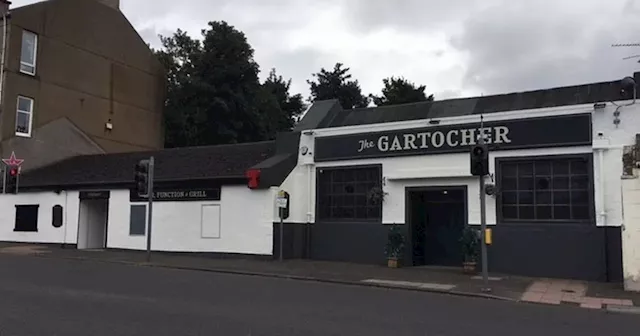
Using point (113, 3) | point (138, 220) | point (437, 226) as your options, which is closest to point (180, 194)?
point (138, 220)

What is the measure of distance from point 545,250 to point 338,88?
→ 1599 inches

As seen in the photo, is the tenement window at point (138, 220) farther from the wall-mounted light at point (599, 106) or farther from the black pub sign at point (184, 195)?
the wall-mounted light at point (599, 106)

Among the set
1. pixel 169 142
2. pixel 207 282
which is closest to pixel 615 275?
pixel 207 282

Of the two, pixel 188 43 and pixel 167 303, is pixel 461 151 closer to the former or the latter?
pixel 167 303

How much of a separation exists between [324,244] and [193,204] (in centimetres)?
520

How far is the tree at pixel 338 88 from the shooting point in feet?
183

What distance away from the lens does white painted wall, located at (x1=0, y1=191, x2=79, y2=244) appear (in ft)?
82.5

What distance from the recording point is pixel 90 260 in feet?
66.0

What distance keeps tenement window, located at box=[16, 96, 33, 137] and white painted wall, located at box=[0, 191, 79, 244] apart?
3.67 m

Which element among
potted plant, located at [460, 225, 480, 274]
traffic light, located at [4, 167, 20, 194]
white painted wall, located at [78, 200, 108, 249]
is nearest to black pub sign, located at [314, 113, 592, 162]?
potted plant, located at [460, 225, 480, 274]

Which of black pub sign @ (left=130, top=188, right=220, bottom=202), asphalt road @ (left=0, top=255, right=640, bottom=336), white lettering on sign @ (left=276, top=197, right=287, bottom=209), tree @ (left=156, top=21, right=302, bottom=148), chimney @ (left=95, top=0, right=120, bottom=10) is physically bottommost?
asphalt road @ (left=0, top=255, right=640, bottom=336)

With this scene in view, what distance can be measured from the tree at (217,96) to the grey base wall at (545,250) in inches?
914

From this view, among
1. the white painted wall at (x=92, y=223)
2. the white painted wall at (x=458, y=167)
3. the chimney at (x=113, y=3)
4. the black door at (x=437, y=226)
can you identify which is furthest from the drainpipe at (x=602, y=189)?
the chimney at (x=113, y=3)

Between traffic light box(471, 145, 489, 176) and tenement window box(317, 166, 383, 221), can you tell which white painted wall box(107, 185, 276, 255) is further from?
traffic light box(471, 145, 489, 176)
